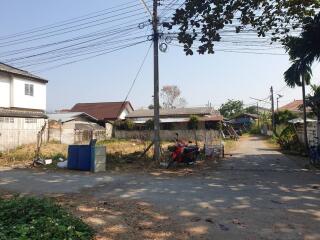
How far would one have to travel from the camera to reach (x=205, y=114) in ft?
164

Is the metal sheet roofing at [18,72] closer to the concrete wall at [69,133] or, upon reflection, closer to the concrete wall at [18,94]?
the concrete wall at [18,94]

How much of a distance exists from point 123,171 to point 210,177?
3.92 metres

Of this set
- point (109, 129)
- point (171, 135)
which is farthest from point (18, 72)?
point (109, 129)

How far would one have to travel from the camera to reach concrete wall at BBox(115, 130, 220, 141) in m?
36.3

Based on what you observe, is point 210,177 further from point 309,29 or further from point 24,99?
point 24,99

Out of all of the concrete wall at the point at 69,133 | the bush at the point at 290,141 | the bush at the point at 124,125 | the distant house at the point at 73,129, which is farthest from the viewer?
the bush at the point at 124,125

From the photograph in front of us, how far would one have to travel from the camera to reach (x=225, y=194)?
10406 millimetres

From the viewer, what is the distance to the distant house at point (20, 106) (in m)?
26.3

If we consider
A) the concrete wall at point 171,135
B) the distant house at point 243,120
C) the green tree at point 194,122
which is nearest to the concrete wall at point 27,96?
the concrete wall at point 171,135

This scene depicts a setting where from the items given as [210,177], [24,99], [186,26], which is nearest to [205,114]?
[24,99]

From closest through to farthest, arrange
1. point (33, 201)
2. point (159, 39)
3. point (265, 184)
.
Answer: point (33, 201) → point (265, 184) → point (159, 39)

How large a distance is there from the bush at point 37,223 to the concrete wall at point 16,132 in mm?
19117

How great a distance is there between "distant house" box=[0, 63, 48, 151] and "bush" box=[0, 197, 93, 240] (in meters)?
19.1

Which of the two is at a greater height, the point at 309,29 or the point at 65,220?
the point at 309,29
